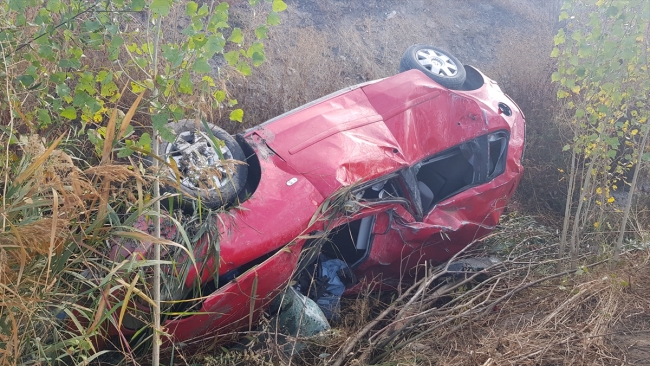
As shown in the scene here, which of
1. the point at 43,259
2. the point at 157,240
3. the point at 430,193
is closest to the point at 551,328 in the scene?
the point at 430,193

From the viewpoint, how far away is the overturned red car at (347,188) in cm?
330

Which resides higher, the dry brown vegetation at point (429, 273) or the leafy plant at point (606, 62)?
the leafy plant at point (606, 62)

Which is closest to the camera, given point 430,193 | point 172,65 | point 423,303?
point 172,65

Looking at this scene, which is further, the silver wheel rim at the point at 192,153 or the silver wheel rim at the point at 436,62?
the silver wheel rim at the point at 436,62

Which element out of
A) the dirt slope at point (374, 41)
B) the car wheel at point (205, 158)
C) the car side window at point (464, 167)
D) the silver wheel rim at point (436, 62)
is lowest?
the dirt slope at point (374, 41)

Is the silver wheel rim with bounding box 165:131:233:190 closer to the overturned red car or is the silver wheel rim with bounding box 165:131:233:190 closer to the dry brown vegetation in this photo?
the overturned red car

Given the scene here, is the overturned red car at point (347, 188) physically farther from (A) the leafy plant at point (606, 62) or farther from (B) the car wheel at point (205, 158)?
(A) the leafy plant at point (606, 62)

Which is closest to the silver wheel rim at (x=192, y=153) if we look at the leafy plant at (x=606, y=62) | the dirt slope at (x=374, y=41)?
the dirt slope at (x=374, y=41)

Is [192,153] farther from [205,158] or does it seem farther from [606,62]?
[606,62]

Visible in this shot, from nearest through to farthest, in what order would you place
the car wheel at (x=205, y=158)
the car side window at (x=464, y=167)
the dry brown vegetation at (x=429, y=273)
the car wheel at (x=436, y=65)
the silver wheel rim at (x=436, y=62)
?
the dry brown vegetation at (x=429, y=273), the car wheel at (x=205, y=158), the car side window at (x=464, y=167), the car wheel at (x=436, y=65), the silver wheel rim at (x=436, y=62)

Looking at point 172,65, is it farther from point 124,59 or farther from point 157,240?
point 124,59

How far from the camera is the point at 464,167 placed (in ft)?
17.0

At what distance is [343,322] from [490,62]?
733cm

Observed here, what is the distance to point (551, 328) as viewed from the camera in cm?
351
